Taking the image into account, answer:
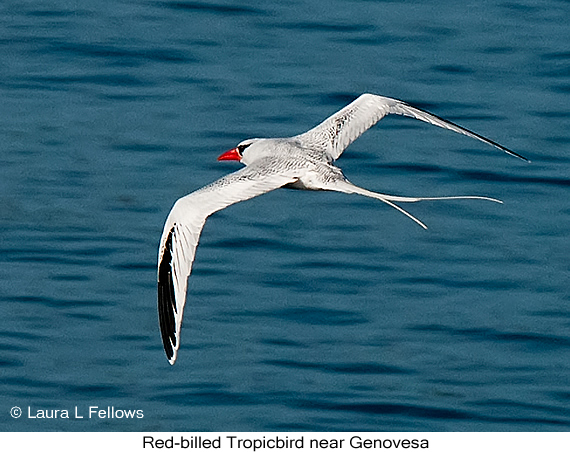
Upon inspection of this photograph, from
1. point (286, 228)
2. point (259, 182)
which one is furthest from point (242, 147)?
point (286, 228)

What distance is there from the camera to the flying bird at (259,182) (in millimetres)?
9266

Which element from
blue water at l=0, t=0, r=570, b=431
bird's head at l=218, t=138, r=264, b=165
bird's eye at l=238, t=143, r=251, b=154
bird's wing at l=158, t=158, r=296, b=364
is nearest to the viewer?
bird's wing at l=158, t=158, r=296, b=364

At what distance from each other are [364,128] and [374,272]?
1446 mm

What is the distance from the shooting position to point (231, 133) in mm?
14508

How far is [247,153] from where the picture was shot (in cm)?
1091

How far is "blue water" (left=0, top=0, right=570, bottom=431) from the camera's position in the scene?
1087 centimetres

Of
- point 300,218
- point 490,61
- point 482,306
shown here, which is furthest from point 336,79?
point 482,306

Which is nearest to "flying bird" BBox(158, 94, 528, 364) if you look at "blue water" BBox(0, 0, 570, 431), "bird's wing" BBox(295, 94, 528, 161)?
"bird's wing" BBox(295, 94, 528, 161)

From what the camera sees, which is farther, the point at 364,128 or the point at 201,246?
the point at 201,246

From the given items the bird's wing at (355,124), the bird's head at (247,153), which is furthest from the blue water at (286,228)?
the bird's wing at (355,124)

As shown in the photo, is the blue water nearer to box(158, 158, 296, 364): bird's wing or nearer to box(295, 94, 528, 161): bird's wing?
box(158, 158, 296, 364): bird's wing

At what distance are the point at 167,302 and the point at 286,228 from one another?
370 centimetres

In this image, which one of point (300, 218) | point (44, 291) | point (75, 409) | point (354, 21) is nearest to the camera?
point (75, 409)

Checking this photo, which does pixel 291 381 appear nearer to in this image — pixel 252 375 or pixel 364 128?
pixel 252 375
